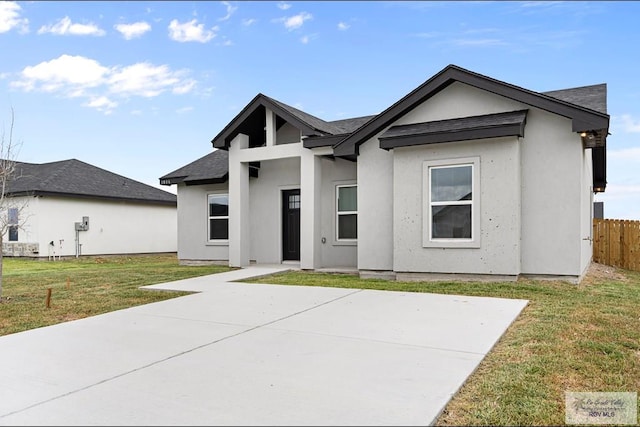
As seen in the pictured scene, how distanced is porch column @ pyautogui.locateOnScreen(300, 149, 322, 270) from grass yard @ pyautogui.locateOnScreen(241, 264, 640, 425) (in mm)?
5173

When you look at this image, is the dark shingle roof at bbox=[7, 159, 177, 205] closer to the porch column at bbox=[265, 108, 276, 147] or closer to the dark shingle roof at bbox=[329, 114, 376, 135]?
the porch column at bbox=[265, 108, 276, 147]

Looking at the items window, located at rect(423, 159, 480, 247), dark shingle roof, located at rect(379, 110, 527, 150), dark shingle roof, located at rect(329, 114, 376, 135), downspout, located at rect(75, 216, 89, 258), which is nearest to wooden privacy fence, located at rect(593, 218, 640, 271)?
dark shingle roof, located at rect(379, 110, 527, 150)

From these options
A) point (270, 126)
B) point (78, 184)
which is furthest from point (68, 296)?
point (78, 184)

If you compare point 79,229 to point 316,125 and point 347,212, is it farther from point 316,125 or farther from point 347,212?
point 347,212

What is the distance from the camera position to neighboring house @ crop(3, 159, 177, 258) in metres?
19.5

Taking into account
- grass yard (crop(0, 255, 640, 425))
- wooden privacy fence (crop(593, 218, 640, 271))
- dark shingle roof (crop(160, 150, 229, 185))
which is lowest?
grass yard (crop(0, 255, 640, 425))

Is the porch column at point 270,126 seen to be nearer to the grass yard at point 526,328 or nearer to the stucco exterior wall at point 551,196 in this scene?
the grass yard at point 526,328

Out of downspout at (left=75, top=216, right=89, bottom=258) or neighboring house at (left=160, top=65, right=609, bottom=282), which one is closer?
neighboring house at (left=160, top=65, right=609, bottom=282)

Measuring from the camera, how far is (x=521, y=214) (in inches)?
360

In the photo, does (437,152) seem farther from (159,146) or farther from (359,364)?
(159,146)

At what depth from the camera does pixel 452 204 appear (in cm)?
945

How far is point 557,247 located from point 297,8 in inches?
308

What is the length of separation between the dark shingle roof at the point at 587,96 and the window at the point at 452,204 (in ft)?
8.85

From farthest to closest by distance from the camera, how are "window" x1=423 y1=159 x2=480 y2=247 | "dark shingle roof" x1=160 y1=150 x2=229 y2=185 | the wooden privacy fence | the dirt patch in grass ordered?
1. "dark shingle roof" x1=160 y1=150 x2=229 y2=185
2. the wooden privacy fence
3. the dirt patch in grass
4. "window" x1=423 y1=159 x2=480 y2=247
